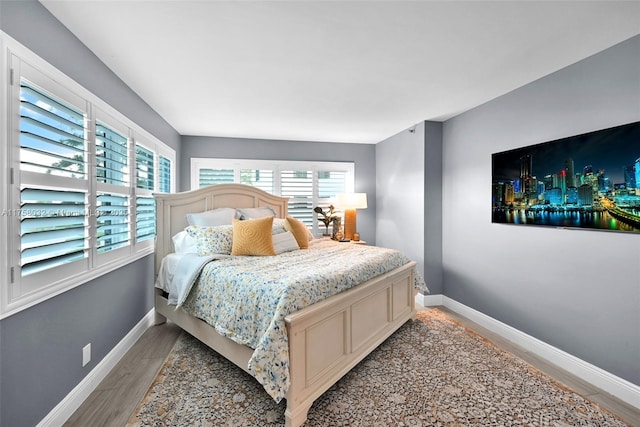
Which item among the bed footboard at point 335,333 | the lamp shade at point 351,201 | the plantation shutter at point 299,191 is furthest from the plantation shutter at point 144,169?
the lamp shade at point 351,201

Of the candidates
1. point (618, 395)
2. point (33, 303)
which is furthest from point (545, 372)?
point (33, 303)

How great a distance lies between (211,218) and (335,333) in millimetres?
2042

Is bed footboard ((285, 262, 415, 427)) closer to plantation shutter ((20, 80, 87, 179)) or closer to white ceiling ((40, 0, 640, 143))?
plantation shutter ((20, 80, 87, 179))

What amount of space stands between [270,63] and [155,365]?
2.63 m

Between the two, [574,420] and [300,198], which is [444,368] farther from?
[300,198]

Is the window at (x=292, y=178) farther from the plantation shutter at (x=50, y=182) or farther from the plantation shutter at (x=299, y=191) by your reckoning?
the plantation shutter at (x=50, y=182)

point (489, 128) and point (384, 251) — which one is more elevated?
point (489, 128)

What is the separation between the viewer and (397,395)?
2021 millimetres

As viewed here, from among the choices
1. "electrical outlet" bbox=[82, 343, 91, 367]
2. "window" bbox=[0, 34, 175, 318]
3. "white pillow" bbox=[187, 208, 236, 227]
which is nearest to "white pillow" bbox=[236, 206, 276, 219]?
"white pillow" bbox=[187, 208, 236, 227]

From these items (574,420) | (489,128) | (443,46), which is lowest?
(574,420)

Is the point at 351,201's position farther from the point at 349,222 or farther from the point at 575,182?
the point at 575,182

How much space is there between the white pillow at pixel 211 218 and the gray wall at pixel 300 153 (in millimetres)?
1328

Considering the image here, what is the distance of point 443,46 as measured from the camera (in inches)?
80.4

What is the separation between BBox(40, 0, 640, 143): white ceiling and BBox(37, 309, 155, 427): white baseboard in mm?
2309
